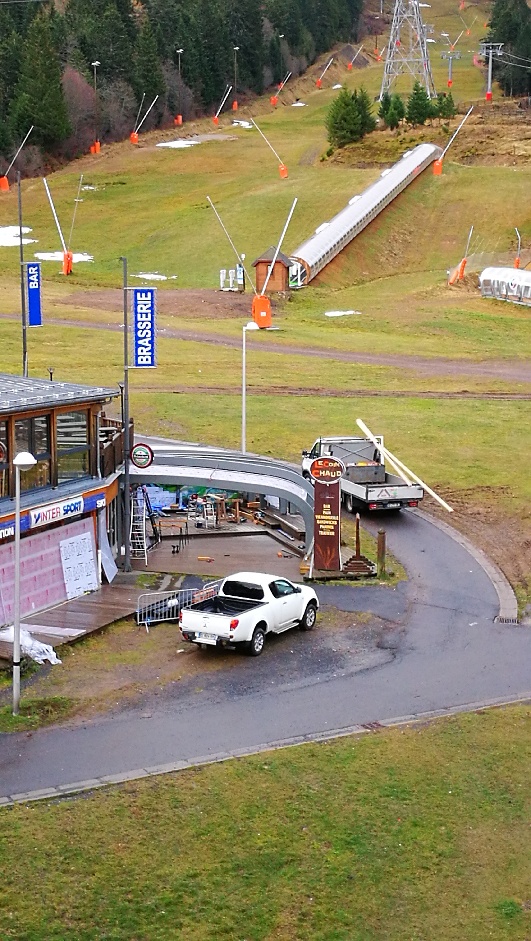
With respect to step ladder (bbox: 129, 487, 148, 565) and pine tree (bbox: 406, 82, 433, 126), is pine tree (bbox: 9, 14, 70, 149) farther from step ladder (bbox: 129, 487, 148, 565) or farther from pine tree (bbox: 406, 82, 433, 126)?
step ladder (bbox: 129, 487, 148, 565)

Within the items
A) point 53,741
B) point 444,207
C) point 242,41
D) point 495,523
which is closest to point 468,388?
point 495,523

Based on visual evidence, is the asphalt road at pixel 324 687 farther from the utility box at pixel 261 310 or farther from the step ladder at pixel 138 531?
the utility box at pixel 261 310

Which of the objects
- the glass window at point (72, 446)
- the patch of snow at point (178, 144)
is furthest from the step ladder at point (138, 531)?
the patch of snow at point (178, 144)

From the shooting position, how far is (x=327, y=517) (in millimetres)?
31250

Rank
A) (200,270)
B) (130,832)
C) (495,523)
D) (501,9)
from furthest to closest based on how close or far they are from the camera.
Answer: (501,9) < (200,270) < (495,523) < (130,832)

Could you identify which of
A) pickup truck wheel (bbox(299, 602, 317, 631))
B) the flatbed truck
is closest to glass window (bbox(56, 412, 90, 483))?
pickup truck wheel (bbox(299, 602, 317, 631))

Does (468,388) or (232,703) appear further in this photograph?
(468,388)

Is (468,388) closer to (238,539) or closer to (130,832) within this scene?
(238,539)

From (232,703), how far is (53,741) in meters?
3.57

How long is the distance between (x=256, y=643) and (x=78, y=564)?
560 cm

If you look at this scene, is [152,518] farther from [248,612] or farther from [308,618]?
[248,612]

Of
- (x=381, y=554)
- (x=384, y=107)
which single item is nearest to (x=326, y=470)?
(x=381, y=554)

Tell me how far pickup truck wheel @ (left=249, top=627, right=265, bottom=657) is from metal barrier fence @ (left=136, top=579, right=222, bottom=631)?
165 centimetres

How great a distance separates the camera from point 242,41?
6570 inches
